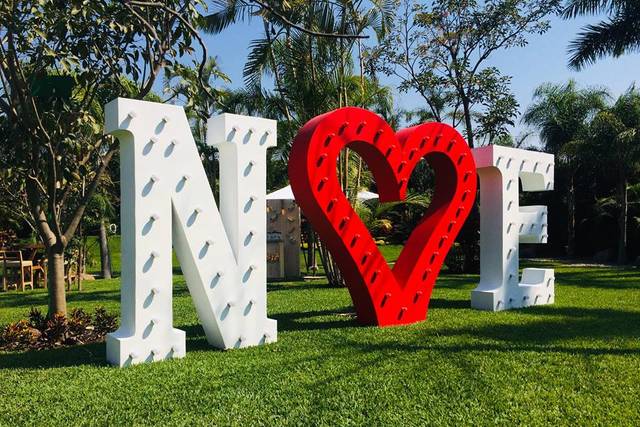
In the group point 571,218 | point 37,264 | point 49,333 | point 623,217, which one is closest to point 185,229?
point 49,333

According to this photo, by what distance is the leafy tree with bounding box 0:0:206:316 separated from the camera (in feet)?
19.0

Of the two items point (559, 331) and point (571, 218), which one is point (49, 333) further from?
point (571, 218)

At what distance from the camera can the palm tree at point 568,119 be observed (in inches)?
878

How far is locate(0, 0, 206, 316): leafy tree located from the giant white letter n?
35.4 inches

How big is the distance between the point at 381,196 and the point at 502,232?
249cm

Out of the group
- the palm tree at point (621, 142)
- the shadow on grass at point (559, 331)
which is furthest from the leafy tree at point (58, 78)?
the palm tree at point (621, 142)

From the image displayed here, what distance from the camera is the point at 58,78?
6242mm

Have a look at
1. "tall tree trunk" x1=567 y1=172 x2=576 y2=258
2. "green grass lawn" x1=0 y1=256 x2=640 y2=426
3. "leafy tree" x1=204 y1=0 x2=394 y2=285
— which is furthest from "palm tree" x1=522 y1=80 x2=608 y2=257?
"green grass lawn" x1=0 y1=256 x2=640 y2=426

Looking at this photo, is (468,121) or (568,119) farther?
(568,119)

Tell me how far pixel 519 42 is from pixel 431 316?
9.78 metres

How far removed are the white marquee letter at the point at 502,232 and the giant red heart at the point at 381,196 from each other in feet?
1.97

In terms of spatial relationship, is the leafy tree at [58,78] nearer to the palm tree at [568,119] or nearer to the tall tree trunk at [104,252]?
the tall tree trunk at [104,252]

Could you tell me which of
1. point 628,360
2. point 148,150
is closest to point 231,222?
point 148,150

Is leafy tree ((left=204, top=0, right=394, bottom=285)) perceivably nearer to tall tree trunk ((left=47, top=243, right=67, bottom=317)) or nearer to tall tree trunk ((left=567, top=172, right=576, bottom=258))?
tall tree trunk ((left=47, top=243, right=67, bottom=317))
